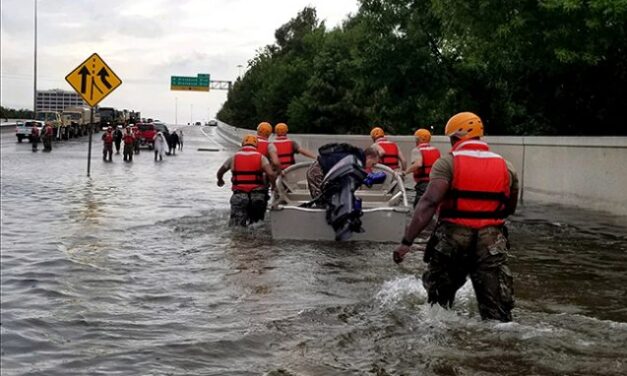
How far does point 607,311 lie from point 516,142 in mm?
13756

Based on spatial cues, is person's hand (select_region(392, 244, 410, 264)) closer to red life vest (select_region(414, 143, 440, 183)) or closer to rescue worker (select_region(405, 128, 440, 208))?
rescue worker (select_region(405, 128, 440, 208))

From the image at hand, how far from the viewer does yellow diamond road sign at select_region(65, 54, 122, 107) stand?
83.5 ft

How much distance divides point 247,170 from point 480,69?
62.1ft

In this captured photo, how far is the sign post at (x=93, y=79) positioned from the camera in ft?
83.5

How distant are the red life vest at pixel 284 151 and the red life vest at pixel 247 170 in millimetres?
2266

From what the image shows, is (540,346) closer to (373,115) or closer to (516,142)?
(516,142)

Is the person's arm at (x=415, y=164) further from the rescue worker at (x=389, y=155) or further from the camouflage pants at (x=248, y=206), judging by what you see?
the camouflage pants at (x=248, y=206)

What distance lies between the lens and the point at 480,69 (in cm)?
2992

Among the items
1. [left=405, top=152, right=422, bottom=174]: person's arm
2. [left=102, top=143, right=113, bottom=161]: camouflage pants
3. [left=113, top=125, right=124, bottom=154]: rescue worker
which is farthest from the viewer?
[left=113, top=125, right=124, bottom=154]: rescue worker

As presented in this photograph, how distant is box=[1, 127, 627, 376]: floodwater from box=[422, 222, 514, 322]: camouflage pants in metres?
0.26

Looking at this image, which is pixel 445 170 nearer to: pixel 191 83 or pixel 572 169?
pixel 572 169

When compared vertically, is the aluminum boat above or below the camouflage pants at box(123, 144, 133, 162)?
below

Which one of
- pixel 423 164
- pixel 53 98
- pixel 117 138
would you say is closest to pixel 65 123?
pixel 117 138

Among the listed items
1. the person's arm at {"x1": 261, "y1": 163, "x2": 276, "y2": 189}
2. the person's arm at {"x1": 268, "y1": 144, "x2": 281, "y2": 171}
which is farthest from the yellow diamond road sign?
the person's arm at {"x1": 261, "y1": 163, "x2": 276, "y2": 189}
